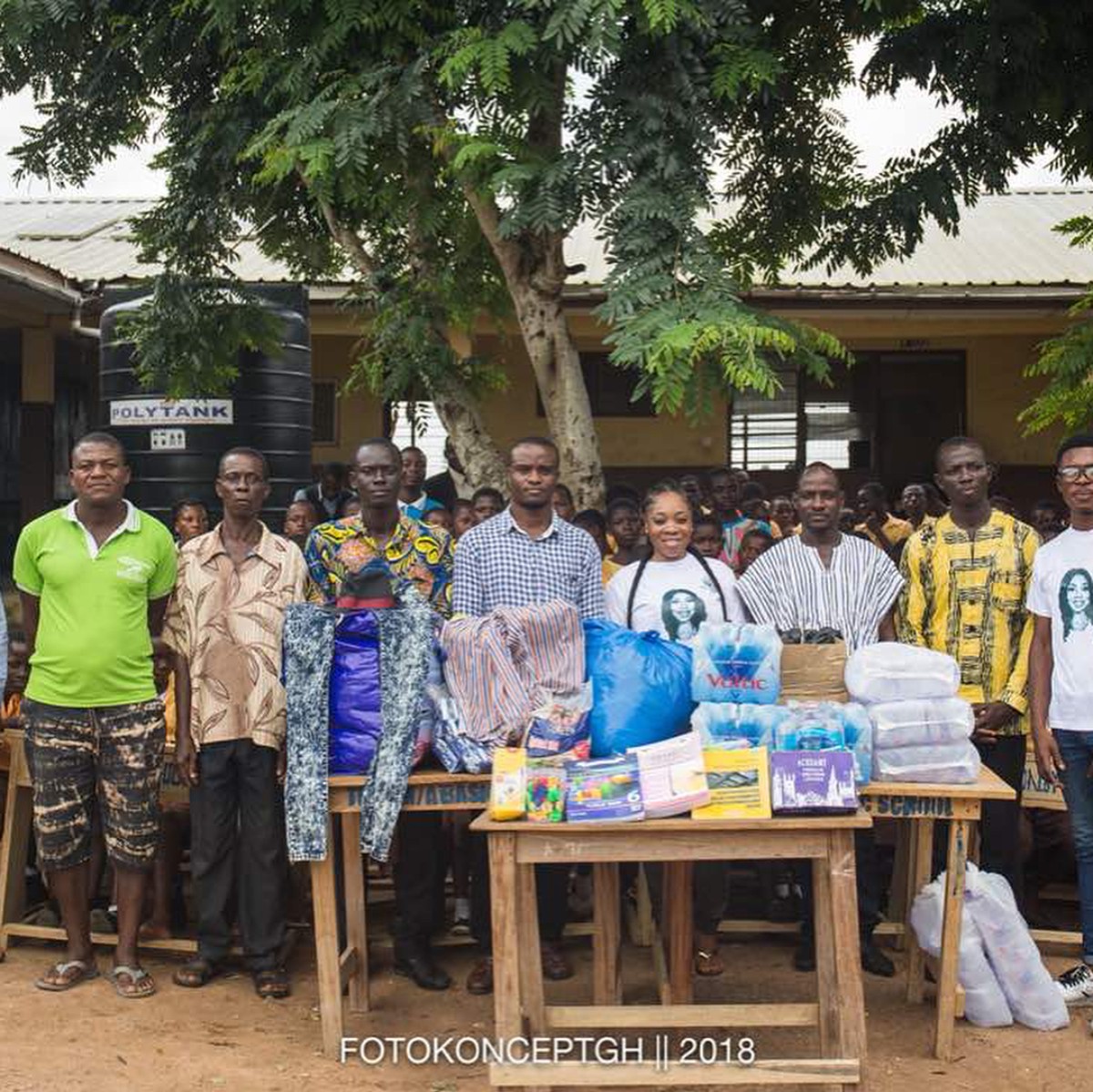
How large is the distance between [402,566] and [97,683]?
108 cm

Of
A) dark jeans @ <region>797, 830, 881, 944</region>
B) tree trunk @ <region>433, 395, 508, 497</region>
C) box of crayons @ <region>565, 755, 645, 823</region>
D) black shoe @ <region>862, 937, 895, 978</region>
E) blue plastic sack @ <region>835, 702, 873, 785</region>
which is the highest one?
tree trunk @ <region>433, 395, 508, 497</region>

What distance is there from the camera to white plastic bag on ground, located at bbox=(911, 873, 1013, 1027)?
438 cm

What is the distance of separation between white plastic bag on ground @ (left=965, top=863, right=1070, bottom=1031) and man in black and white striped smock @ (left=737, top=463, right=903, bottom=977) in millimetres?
502

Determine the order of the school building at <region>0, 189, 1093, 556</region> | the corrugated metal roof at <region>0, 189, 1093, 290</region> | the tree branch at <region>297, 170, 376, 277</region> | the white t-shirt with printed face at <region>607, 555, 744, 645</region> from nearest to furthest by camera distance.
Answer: the white t-shirt with printed face at <region>607, 555, 744, 645</region> → the tree branch at <region>297, 170, 376, 277</region> → the corrugated metal roof at <region>0, 189, 1093, 290</region> → the school building at <region>0, 189, 1093, 556</region>

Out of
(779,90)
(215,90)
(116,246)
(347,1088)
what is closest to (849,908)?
(347,1088)

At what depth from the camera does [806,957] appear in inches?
196

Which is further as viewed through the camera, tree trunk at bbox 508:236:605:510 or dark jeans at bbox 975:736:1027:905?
tree trunk at bbox 508:236:605:510

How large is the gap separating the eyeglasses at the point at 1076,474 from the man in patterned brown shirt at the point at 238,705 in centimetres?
252

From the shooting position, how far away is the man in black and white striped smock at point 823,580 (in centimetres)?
469

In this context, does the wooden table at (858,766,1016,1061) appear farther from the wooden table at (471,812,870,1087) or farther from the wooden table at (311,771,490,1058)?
the wooden table at (311,771,490,1058)

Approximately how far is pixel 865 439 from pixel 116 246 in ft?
24.4

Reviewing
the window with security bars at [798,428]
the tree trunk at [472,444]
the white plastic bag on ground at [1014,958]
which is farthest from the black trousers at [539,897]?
the window with security bars at [798,428]

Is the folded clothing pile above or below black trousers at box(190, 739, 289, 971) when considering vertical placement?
above

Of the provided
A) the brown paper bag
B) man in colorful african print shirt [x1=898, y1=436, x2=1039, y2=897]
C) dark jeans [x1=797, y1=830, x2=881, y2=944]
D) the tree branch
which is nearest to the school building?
the tree branch
